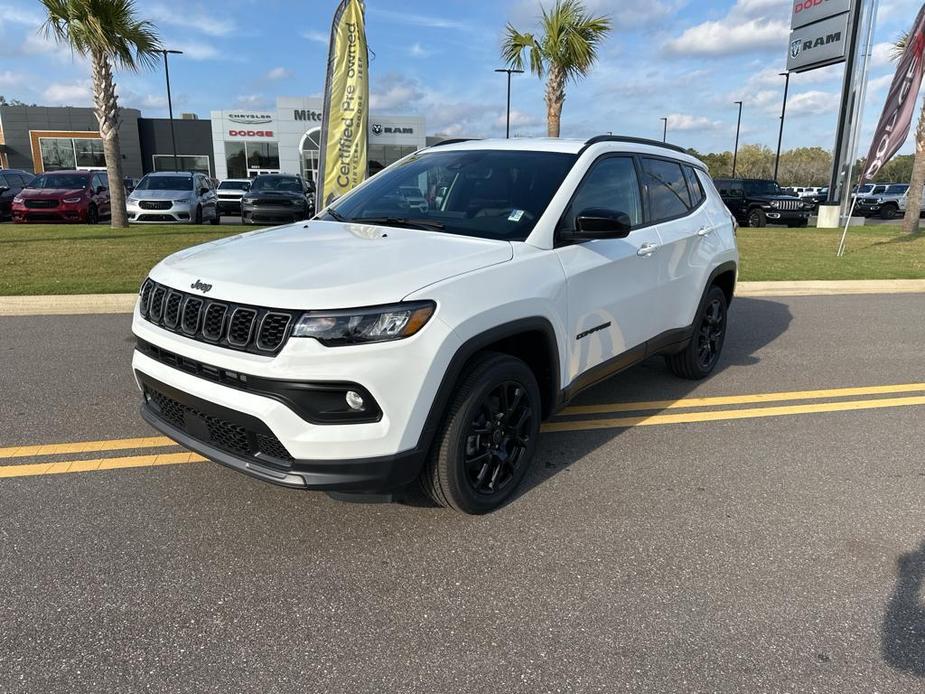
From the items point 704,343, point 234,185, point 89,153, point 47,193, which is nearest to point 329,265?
point 704,343

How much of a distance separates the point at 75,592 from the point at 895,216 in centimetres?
3602

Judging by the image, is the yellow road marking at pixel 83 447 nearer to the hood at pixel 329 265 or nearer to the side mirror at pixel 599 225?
the hood at pixel 329 265

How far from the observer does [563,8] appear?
666 inches

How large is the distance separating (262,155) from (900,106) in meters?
39.7

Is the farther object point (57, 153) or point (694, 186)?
point (57, 153)

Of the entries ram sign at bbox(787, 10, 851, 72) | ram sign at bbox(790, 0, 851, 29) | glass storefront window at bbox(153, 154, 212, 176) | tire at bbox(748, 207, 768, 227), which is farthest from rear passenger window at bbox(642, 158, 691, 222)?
glass storefront window at bbox(153, 154, 212, 176)

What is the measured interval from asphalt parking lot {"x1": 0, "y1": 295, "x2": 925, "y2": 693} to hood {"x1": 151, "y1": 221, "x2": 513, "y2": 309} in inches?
44.6

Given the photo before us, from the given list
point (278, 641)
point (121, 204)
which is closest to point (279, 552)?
point (278, 641)

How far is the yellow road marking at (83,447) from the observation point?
12.5 ft

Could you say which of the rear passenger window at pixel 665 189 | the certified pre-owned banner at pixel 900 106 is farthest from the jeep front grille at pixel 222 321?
the certified pre-owned banner at pixel 900 106

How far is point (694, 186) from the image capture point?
5230 mm

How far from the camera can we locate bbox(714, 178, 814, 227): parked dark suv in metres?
22.7

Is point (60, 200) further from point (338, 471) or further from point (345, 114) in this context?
point (338, 471)

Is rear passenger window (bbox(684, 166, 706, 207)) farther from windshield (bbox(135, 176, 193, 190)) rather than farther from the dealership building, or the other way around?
the dealership building
